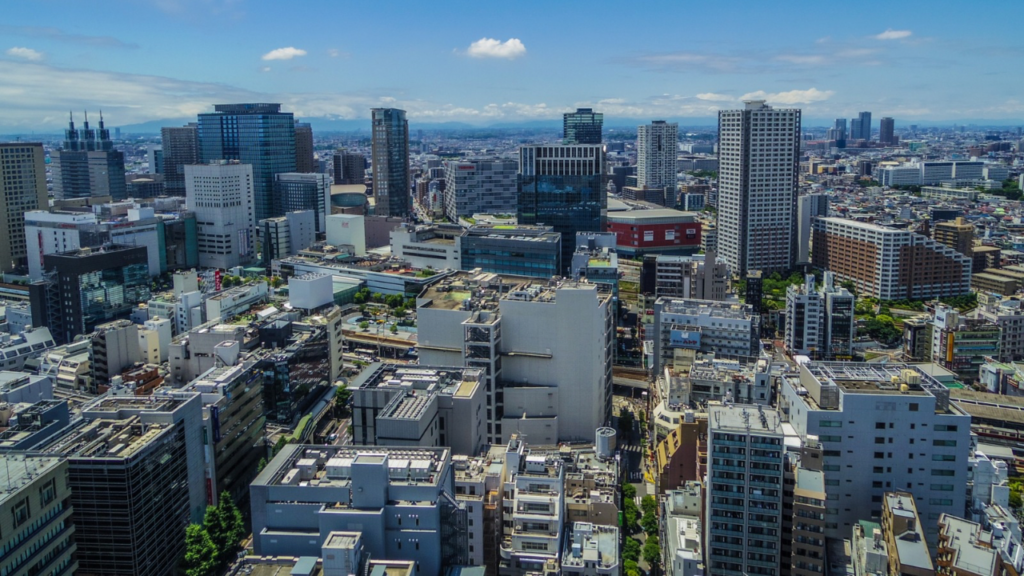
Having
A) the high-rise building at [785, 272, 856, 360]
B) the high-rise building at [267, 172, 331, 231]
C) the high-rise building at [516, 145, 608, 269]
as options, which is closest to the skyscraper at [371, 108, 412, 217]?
the high-rise building at [267, 172, 331, 231]

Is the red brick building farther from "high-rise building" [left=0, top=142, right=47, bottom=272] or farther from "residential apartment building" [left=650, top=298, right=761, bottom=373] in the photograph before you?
"high-rise building" [left=0, top=142, right=47, bottom=272]

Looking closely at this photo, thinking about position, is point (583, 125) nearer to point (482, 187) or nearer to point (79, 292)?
point (482, 187)

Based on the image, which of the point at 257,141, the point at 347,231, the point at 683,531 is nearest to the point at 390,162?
the point at 257,141

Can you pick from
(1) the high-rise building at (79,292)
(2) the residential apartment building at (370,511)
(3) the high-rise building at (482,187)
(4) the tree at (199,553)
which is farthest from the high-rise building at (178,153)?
(2) the residential apartment building at (370,511)

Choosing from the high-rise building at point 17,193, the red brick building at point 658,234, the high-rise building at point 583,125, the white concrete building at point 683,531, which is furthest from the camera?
the high-rise building at point 583,125

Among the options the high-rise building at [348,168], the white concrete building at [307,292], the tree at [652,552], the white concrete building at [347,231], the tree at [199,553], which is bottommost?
the tree at [652,552]

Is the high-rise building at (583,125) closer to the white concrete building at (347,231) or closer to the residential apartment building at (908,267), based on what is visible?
the white concrete building at (347,231)

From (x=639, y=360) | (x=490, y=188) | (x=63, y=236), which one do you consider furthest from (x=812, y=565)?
(x=490, y=188)

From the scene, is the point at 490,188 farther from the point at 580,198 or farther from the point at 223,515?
the point at 223,515
